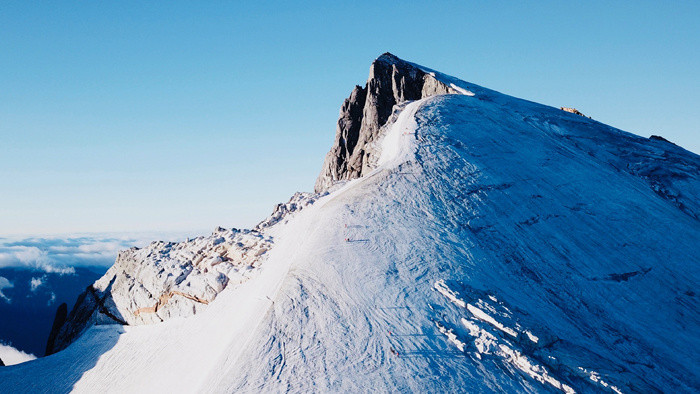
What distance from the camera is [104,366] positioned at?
27.8 metres

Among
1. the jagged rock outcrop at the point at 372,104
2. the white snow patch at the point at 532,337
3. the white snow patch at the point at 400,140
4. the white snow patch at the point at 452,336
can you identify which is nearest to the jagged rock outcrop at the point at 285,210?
the white snow patch at the point at 400,140

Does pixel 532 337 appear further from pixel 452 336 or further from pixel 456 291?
pixel 456 291

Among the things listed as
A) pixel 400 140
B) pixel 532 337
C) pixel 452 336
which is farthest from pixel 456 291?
pixel 400 140

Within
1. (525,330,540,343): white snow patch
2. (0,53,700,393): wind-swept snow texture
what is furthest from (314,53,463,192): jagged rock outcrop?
(525,330,540,343): white snow patch

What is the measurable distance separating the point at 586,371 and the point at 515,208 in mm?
11863

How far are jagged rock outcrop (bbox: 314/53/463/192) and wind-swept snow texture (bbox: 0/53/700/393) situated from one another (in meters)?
12.8

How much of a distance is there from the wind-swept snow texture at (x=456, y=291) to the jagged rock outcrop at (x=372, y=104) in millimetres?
12831

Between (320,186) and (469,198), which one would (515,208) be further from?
(320,186)

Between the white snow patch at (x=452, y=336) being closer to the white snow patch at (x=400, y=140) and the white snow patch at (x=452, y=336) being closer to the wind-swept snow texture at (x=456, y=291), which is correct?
the wind-swept snow texture at (x=456, y=291)

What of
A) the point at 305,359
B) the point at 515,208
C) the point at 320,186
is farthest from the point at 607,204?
the point at 320,186

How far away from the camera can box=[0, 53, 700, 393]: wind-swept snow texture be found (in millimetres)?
16938

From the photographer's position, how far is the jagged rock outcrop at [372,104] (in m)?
49.0

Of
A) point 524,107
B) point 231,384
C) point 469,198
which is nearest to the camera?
point 231,384

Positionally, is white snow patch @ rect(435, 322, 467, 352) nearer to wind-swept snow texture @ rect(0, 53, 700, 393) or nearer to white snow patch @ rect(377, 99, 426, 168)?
wind-swept snow texture @ rect(0, 53, 700, 393)
